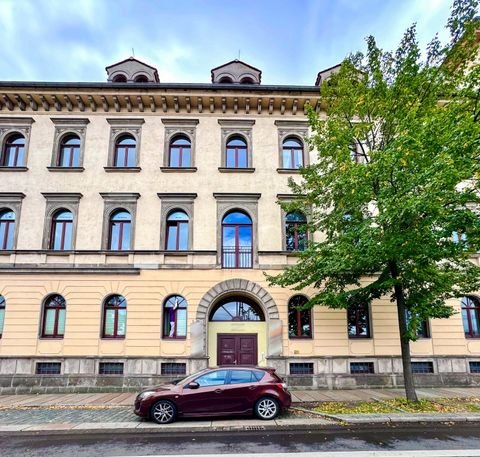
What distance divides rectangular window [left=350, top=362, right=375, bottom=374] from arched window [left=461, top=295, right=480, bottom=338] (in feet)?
15.3

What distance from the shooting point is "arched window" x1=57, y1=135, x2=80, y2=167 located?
17.3 m

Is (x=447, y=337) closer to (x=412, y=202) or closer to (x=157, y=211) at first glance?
(x=412, y=202)

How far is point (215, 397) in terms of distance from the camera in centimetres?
953

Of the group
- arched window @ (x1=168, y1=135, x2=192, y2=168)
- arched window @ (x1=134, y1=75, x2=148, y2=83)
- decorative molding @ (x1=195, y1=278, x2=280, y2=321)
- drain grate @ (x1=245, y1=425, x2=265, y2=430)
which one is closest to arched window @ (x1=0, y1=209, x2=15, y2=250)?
arched window @ (x1=168, y1=135, x2=192, y2=168)

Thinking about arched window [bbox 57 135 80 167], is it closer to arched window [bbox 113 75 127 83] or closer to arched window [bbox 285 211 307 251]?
arched window [bbox 113 75 127 83]

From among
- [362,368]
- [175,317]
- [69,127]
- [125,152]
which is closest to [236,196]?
[125,152]

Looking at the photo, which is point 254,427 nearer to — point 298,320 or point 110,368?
point 298,320

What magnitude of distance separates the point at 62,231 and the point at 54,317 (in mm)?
3866

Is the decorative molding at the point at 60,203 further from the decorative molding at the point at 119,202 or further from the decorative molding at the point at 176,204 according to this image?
the decorative molding at the point at 176,204

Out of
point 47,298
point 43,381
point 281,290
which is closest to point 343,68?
point 281,290

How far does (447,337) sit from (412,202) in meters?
9.46

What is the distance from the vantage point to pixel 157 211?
54.0 ft

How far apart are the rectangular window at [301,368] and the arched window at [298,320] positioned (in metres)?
1.13

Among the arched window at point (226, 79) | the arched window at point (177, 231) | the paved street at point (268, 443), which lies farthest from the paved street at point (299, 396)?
the arched window at point (226, 79)
